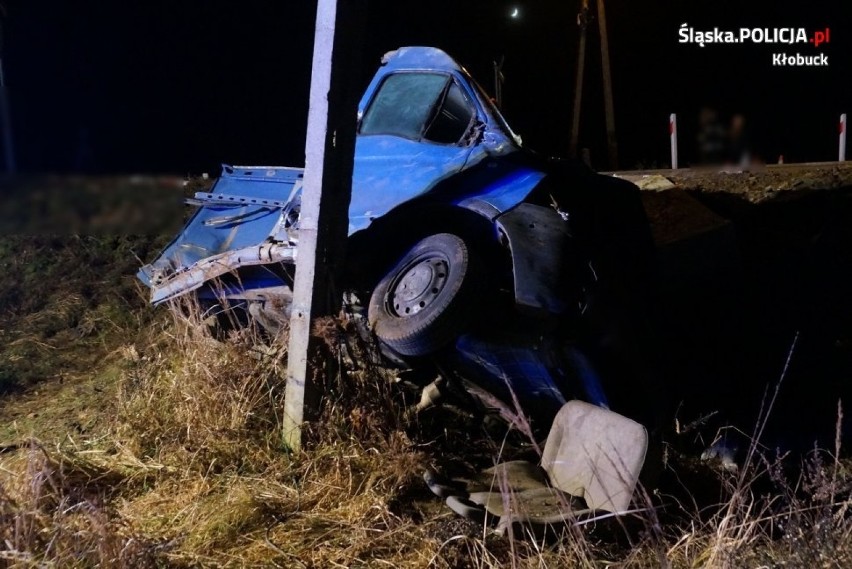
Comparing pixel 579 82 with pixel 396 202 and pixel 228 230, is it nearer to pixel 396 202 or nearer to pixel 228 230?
pixel 228 230

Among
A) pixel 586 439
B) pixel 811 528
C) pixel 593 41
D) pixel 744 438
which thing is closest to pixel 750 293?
pixel 744 438

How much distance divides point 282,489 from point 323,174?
5.17ft

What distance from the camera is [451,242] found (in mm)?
4074

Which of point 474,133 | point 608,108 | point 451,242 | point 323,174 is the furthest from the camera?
point 608,108

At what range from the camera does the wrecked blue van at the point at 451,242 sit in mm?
3842

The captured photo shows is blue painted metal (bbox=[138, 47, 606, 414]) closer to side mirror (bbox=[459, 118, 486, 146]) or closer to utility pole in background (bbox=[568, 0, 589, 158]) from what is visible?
side mirror (bbox=[459, 118, 486, 146])

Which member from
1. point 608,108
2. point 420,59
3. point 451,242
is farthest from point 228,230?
point 608,108

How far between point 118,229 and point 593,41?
1898cm

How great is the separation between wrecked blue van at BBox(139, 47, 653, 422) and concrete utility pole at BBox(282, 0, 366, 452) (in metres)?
0.43

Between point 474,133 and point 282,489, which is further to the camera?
point 474,133

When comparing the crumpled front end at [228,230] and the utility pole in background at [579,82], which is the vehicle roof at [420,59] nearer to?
the crumpled front end at [228,230]

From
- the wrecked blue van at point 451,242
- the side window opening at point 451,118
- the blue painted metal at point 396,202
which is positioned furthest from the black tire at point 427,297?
the side window opening at point 451,118

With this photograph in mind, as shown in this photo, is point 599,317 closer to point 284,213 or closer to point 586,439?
point 586,439

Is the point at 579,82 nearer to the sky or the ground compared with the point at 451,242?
nearer to the sky
